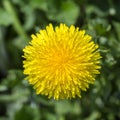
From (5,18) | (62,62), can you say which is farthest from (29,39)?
(62,62)

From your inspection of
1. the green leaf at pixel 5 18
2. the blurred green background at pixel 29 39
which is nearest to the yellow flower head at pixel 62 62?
the blurred green background at pixel 29 39

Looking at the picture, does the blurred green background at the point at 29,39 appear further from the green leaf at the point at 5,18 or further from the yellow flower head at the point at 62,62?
the yellow flower head at the point at 62,62

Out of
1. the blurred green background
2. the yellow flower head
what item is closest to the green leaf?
the blurred green background

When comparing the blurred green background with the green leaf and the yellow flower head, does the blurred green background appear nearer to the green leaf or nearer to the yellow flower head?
the green leaf

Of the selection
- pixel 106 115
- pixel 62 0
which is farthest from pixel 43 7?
pixel 106 115

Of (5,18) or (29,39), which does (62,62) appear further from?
(5,18)
